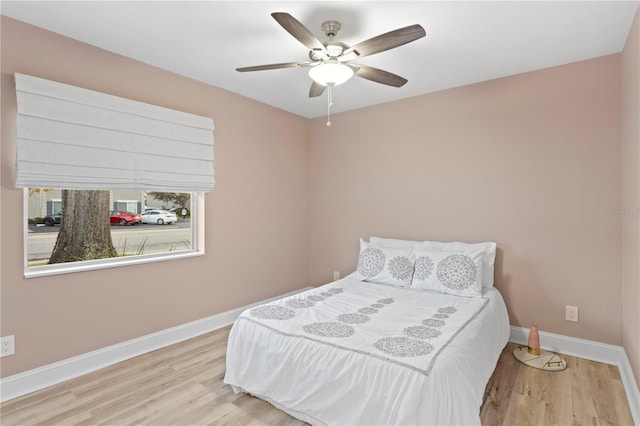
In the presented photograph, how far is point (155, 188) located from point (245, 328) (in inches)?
60.7

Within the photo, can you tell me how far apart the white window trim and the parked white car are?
0.73ft

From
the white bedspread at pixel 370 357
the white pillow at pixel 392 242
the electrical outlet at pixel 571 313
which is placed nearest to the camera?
the white bedspread at pixel 370 357

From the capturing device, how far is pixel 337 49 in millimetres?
2211

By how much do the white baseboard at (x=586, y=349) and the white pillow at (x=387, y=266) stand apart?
1.10 metres

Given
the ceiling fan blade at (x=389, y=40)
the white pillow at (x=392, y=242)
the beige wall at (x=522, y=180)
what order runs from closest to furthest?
the ceiling fan blade at (x=389, y=40) → the beige wall at (x=522, y=180) → the white pillow at (x=392, y=242)

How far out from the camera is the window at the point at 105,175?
2.39 metres

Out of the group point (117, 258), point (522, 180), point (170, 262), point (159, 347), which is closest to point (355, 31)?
point (522, 180)

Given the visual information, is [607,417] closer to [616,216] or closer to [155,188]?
[616,216]

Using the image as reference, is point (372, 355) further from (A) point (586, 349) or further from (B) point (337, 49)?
(A) point (586, 349)

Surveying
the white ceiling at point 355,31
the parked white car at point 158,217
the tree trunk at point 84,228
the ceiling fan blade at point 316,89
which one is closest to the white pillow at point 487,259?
the white ceiling at point 355,31

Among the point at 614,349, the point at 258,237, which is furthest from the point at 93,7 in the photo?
the point at 614,349

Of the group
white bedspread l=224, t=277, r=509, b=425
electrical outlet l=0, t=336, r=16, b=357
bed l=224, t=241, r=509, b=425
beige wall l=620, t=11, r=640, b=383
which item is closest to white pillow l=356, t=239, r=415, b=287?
bed l=224, t=241, r=509, b=425

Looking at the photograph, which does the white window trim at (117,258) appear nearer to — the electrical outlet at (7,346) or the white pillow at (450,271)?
the electrical outlet at (7,346)

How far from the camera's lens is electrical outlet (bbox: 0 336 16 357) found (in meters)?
2.27
